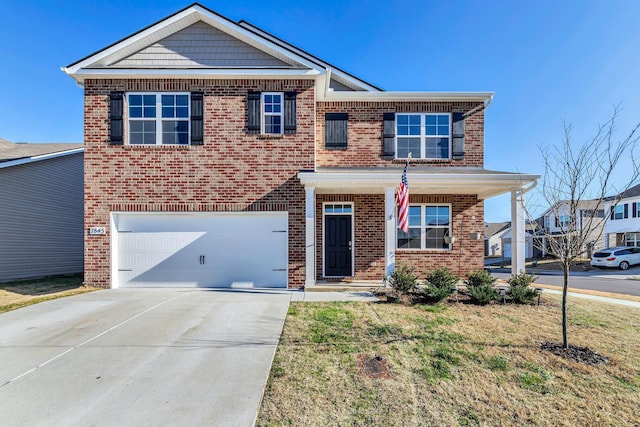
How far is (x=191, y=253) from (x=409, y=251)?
6950mm

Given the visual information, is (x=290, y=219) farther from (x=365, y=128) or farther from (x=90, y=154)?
(x=90, y=154)

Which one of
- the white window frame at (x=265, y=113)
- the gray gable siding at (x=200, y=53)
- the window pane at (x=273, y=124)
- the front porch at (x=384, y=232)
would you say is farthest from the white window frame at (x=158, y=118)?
the front porch at (x=384, y=232)

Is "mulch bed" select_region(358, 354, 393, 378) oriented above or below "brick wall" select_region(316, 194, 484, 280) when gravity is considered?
below

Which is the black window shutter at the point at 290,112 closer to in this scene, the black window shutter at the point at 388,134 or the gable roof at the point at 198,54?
the gable roof at the point at 198,54

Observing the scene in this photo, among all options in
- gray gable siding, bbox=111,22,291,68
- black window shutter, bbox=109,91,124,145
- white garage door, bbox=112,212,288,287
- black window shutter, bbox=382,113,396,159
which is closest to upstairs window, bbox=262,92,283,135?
gray gable siding, bbox=111,22,291,68

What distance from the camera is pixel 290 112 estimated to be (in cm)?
918

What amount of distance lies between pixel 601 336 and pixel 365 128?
7.89 metres

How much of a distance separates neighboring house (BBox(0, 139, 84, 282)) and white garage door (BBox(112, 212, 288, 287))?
5021 mm

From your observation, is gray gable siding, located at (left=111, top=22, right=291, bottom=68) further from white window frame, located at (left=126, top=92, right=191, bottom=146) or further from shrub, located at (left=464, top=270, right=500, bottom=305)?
shrub, located at (left=464, top=270, right=500, bottom=305)

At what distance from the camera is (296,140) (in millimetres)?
9195

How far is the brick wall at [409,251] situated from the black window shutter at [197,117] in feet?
13.4

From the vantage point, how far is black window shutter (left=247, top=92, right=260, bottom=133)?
914cm

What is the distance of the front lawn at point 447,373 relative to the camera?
119 inches

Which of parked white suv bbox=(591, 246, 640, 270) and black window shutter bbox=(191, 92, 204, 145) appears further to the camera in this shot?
parked white suv bbox=(591, 246, 640, 270)
